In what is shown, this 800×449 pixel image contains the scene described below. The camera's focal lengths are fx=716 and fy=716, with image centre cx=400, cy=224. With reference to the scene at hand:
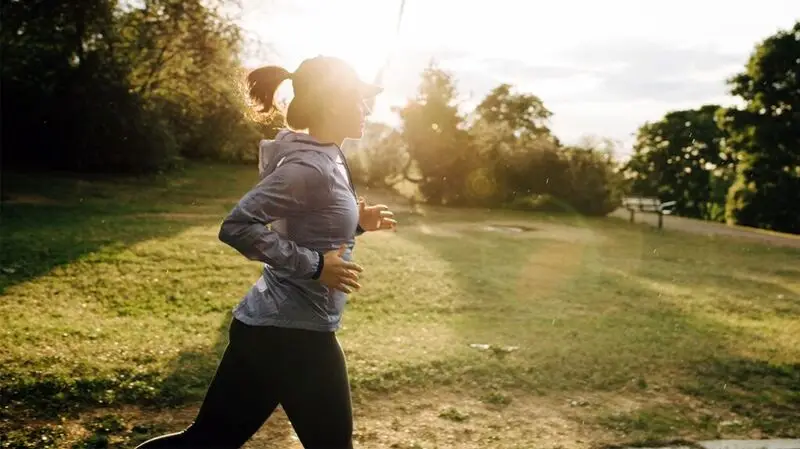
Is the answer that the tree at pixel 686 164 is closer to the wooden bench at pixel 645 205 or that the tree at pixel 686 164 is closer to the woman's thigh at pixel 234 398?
the wooden bench at pixel 645 205

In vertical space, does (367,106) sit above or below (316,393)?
above

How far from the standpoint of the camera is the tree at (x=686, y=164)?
50.9 metres

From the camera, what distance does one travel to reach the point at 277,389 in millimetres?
2613

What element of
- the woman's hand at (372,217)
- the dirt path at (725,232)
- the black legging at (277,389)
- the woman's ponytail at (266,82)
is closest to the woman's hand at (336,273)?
the black legging at (277,389)

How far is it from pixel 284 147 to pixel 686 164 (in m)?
54.2

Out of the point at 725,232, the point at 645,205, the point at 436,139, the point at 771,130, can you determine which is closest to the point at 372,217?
the point at 725,232

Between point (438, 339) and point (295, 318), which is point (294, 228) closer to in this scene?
point (295, 318)

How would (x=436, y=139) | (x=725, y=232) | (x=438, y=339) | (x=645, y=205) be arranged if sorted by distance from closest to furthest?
(x=438, y=339) < (x=725, y=232) < (x=645, y=205) < (x=436, y=139)

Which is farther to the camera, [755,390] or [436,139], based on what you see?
[436,139]

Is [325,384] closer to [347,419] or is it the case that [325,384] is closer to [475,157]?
[347,419]

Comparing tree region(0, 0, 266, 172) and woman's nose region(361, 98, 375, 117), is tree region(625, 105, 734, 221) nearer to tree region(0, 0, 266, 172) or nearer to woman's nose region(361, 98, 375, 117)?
tree region(0, 0, 266, 172)

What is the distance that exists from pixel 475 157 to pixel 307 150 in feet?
79.0

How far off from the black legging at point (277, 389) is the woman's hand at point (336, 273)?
207 mm

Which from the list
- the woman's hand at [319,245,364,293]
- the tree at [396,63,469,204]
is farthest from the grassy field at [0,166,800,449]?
the tree at [396,63,469,204]
